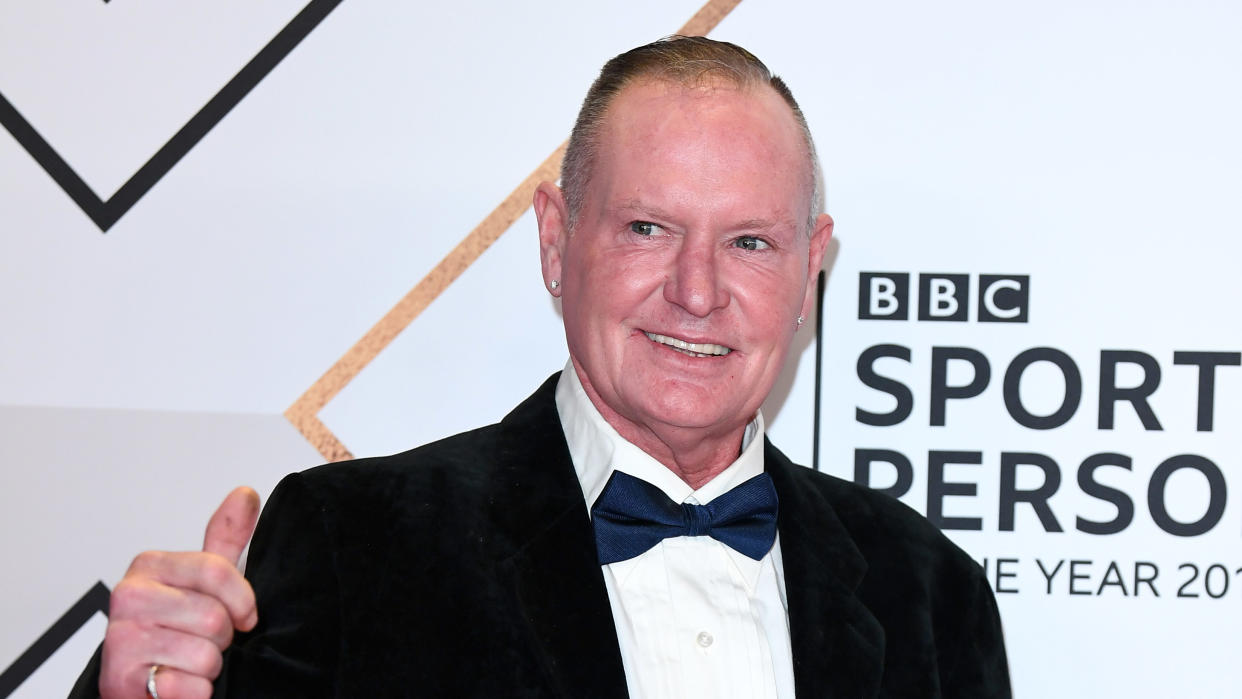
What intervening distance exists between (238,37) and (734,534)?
4.11ft

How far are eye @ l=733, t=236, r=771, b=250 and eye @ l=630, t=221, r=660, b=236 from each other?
113mm

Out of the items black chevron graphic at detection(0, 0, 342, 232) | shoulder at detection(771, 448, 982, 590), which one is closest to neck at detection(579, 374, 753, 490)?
shoulder at detection(771, 448, 982, 590)

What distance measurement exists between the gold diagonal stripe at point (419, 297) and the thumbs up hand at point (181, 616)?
0.92 metres

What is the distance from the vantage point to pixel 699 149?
1640 mm

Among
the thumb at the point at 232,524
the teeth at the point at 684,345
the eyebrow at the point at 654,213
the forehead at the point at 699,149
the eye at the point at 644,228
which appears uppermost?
the forehead at the point at 699,149

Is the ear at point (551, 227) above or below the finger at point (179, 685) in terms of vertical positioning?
above

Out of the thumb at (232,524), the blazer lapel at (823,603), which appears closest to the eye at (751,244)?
the blazer lapel at (823,603)

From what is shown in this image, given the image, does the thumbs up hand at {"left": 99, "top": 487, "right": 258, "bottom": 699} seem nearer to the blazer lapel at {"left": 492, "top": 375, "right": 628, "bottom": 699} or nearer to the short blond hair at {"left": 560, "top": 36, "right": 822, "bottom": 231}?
the blazer lapel at {"left": 492, "top": 375, "right": 628, "bottom": 699}

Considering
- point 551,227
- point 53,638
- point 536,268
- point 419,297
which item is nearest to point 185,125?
point 419,297

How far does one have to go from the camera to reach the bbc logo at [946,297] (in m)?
2.22

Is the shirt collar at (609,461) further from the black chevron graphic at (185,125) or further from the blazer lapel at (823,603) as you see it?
the black chevron graphic at (185,125)

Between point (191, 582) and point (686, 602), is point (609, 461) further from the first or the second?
point (191, 582)

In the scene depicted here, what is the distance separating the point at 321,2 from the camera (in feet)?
7.16

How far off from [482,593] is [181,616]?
0.42 meters
